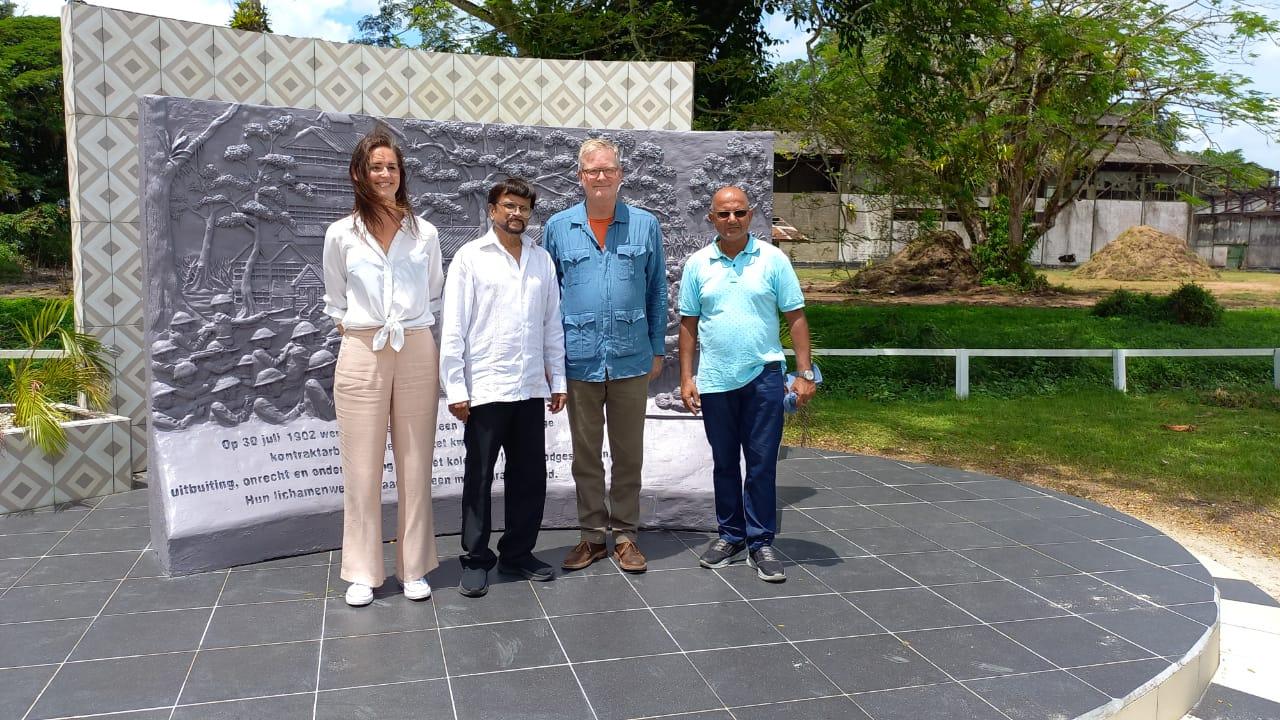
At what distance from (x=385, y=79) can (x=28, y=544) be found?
347 centimetres

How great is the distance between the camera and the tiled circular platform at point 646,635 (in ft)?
10.3

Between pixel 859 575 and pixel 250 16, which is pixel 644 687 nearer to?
Result: pixel 859 575

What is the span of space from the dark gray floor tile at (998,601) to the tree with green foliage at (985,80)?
7.13 meters

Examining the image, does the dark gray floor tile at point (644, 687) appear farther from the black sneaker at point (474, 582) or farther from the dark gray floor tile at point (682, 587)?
the black sneaker at point (474, 582)

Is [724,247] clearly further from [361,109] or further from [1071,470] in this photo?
[1071,470]

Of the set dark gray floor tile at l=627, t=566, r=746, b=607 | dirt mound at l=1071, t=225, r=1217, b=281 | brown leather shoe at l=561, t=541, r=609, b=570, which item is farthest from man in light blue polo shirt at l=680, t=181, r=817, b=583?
dirt mound at l=1071, t=225, r=1217, b=281

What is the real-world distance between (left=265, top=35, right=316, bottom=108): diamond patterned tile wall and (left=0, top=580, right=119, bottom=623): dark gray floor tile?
326 cm

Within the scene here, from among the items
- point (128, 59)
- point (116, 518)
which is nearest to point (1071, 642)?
point (116, 518)

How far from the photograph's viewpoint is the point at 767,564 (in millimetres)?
4344

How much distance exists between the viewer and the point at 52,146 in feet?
68.3

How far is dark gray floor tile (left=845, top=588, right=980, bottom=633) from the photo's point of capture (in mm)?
3820

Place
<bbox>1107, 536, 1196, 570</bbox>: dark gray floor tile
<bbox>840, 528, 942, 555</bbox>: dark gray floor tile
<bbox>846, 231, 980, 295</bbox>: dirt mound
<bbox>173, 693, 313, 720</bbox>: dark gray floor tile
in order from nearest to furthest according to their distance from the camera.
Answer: <bbox>173, 693, 313, 720</bbox>: dark gray floor tile
<bbox>1107, 536, 1196, 570</bbox>: dark gray floor tile
<bbox>840, 528, 942, 555</bbox>: dark gray floor tile
<bbox>846, 231, 980, 295</bbox>: dirt mound

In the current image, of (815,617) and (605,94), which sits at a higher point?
(605,94)

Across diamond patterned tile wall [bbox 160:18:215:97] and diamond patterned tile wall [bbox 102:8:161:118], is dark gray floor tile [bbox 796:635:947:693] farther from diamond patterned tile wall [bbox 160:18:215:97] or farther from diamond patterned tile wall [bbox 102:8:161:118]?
diamond patterned tile wall [bbox 102:8:161:118]
